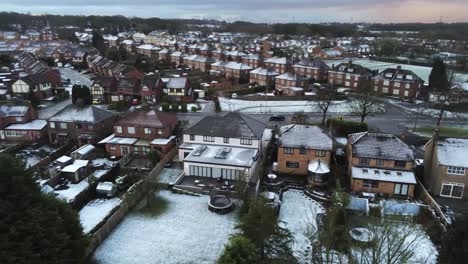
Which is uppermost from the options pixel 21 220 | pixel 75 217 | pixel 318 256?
pixel 21 220

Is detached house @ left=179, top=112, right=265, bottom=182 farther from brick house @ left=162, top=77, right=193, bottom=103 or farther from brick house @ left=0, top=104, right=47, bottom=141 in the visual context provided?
brick house @ left=162, top=77, right=193, bottom=103

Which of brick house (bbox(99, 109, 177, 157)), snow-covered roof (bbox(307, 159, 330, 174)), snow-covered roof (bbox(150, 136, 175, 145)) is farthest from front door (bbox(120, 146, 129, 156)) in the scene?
snow-covered roof (bbox(307, 159, 330, 174))

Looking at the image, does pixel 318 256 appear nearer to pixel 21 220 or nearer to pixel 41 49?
pixel 21 220

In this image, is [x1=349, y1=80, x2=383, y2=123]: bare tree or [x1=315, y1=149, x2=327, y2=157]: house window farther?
[x1=349, y1=80, x2=383, y2=123]: bare tree

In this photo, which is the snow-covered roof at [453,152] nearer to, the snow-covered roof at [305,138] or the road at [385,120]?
the snow-covered roof at [305,138]

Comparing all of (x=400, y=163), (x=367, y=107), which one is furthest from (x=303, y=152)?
(x=367, y=107)

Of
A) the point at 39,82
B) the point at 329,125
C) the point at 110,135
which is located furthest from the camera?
the point at 39,82

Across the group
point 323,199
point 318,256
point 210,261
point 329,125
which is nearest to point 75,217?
point 210,261
